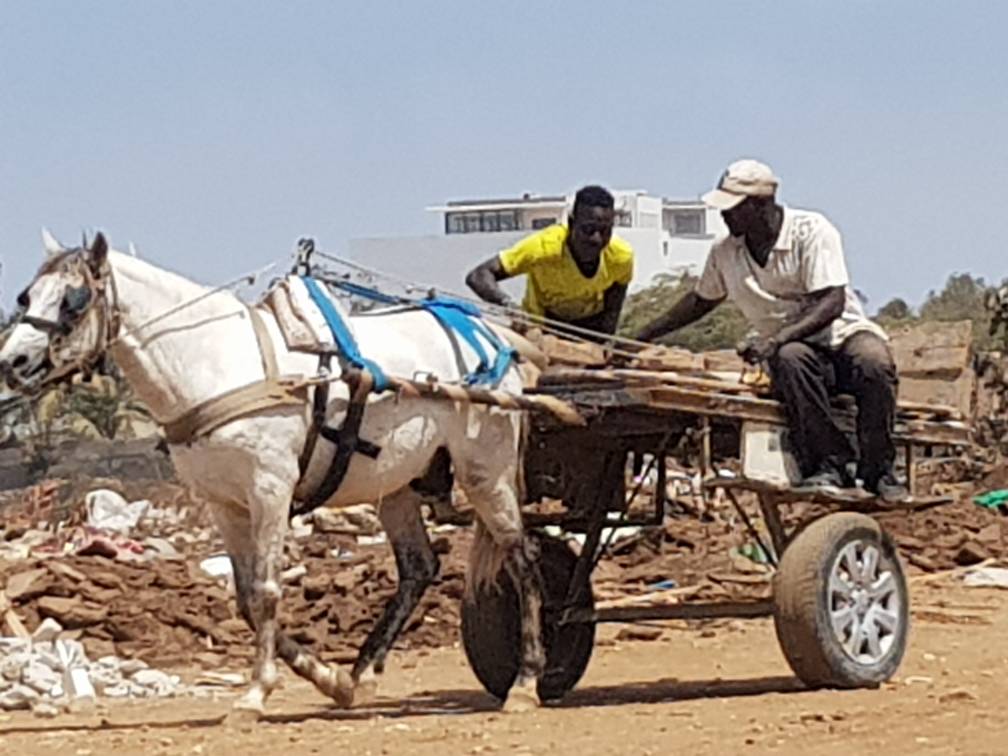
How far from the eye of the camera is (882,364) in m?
11.9

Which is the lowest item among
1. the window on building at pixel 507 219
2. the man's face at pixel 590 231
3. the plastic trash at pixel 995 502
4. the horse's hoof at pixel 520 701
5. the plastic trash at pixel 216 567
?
the horse's hoof at pixel 520 701

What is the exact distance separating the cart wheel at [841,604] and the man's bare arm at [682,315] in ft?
4.74

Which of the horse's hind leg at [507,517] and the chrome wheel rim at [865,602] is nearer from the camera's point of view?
the chrome wheel rim at [865,602]

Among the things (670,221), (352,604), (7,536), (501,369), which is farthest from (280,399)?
(670,221)

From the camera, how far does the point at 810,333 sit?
1177 centimetres

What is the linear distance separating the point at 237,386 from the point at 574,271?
2.47 metres

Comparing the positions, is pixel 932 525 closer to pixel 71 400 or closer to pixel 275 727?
pixel 275 727

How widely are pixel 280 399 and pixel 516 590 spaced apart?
2039 millimetres

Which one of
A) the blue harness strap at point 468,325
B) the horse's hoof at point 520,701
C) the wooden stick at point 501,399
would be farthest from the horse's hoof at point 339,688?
the blue harness strap at point 468,325

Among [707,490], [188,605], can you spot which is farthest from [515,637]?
[188,605]

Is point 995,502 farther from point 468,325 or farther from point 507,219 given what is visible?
point 507,219

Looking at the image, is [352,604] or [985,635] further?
[352,604]

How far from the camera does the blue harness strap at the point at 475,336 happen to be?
39.5ft

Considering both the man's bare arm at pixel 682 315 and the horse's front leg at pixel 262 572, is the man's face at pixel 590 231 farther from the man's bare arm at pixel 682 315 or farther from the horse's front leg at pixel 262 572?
the horse's front leg at pixel 262 572
